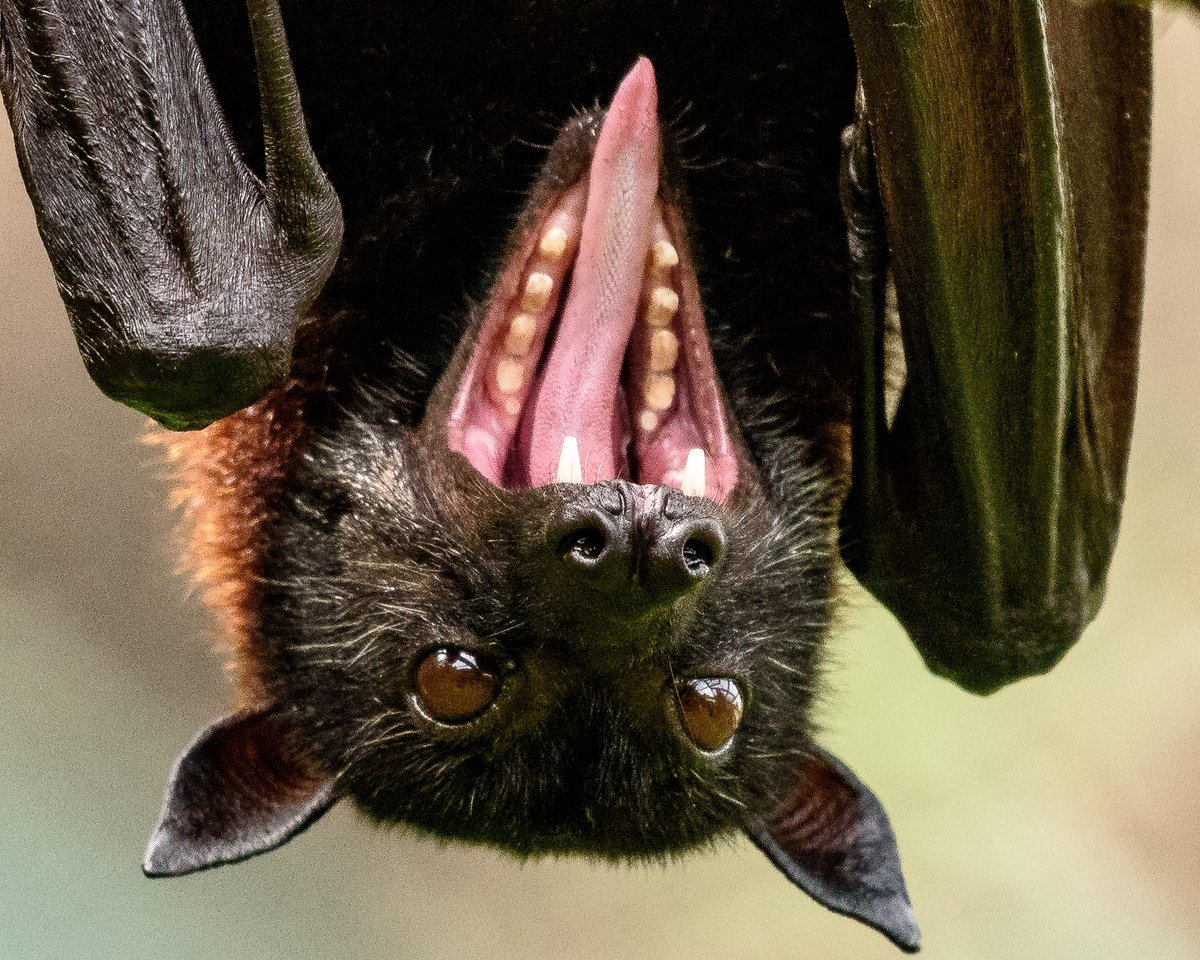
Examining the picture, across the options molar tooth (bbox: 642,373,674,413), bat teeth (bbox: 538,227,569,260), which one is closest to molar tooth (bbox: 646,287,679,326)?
molar tooth (bbox: 642,373,674,413)

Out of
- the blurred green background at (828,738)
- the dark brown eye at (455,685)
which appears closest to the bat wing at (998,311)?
the dark brown eye at (455,685)

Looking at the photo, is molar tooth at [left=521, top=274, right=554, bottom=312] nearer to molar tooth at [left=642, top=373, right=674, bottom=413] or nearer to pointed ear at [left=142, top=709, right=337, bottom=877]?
molar tooth at [left=642, top=373, right=674, bottom=413]

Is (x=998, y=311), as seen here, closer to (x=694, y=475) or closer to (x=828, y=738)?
(x=694, y=475)

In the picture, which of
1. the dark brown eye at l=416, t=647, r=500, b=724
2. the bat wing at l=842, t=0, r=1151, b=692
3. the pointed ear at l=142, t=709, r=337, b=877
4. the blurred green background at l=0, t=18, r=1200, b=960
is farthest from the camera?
the blurred green background at l=0, t=18, r=1200, b=960

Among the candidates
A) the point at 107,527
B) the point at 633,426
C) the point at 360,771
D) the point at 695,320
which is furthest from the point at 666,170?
the point at 107,527

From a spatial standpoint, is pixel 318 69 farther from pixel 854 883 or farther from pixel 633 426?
pixel 854 883

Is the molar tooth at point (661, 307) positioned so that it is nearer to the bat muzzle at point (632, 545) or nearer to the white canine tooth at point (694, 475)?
the white canine tooth at point (694, 475)

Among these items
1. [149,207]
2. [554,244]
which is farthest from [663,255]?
[149,207]

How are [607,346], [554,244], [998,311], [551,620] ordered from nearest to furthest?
[551,620] → [998,311] → [607,346] → [554,244]
